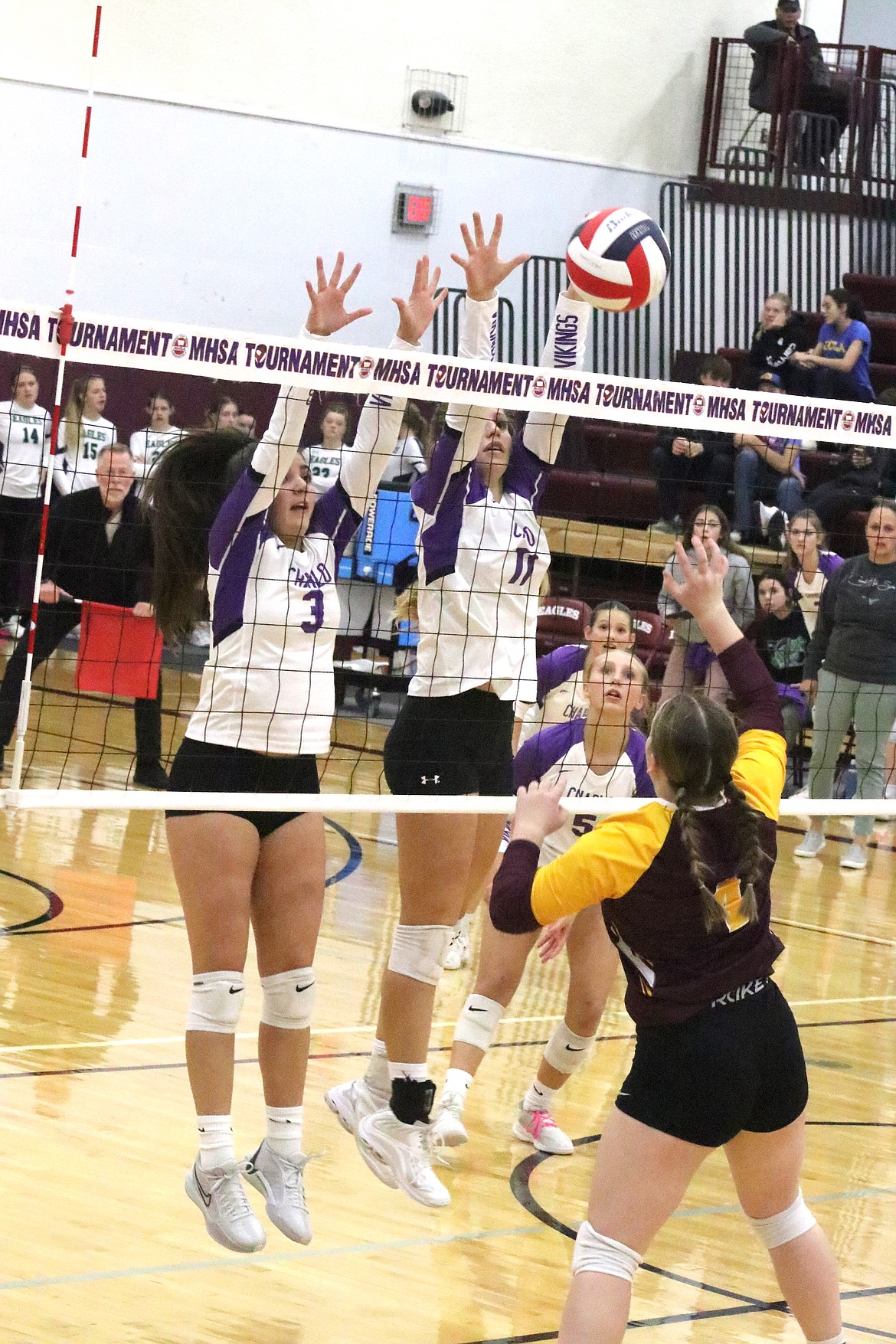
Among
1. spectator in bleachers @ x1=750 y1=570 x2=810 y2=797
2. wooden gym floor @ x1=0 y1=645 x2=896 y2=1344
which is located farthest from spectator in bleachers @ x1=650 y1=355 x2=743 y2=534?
wooden gym floor @ x1=0 y1=645 x2=896 y2=1344

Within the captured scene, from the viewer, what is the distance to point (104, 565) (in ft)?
31.2

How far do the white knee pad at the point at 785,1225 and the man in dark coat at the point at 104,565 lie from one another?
607 centimetres

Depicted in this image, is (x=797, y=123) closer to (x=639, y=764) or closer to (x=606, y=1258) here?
(x=639, y=764)

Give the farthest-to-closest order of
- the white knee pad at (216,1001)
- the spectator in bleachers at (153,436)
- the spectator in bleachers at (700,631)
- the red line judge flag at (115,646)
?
the spectator in bleachers at (153,436)
the red line judge flag at (115,646)
the spectator in bleachers at (700,631)
the white knee pad at (216,1001)

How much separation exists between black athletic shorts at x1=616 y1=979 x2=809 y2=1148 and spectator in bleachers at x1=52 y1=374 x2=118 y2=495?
780cm

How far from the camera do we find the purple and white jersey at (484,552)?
4758mm

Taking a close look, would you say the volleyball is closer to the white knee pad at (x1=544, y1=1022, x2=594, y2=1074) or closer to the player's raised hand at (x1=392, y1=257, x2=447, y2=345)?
the player's raised hand at (x1=392, y1=257, x2=447, y2=345)

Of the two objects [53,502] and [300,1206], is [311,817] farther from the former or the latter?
[53,502]

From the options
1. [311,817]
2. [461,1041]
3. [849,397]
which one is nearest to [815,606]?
[849,397]

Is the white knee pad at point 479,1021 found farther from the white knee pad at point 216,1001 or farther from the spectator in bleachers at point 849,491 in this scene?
the spectator in bleachers at point 849,491

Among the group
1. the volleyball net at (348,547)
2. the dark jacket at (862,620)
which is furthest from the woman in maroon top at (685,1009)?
the dark jacket at (862,620)

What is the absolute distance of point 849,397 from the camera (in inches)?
490

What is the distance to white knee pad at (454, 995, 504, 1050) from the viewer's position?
17.0 ft

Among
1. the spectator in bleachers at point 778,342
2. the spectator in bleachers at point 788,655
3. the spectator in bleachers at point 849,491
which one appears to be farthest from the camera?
A: the spectator in bleachers at point 778,342
